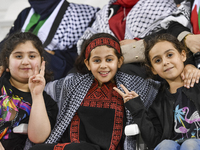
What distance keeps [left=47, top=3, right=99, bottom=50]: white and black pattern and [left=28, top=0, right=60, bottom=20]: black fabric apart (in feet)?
0.38

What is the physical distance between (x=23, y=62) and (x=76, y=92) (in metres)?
0.30

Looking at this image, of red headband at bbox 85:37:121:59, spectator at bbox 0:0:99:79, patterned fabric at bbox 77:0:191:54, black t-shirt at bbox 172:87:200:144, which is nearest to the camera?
black t-shirt at bbox 172:87:200:144

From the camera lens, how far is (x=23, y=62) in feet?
4.22

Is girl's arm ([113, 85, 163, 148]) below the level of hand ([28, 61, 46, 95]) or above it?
below

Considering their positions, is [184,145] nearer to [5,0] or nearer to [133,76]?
[133,76]

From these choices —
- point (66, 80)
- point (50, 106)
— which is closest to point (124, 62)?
point (66, 80)

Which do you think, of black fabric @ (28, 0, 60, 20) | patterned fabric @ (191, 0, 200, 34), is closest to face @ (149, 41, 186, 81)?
patterned fabric @ (191, 0, 200, 34)

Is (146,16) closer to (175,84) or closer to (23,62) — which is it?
(175,84)

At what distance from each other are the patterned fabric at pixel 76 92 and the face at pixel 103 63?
7cm

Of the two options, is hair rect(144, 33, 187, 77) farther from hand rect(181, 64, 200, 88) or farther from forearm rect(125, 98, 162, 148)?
forearm rect(125, 98, 162, 148)

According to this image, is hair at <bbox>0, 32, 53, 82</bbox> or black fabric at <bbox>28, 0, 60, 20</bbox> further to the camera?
black fabric at <bbox>28, 0, 60, 20</bbox>

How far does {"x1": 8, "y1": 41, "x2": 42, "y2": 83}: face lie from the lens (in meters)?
1.30

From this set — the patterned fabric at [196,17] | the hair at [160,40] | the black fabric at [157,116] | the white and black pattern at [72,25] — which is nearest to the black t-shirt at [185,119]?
the black fabric at [157,116]

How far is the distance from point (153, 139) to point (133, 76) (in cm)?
35
